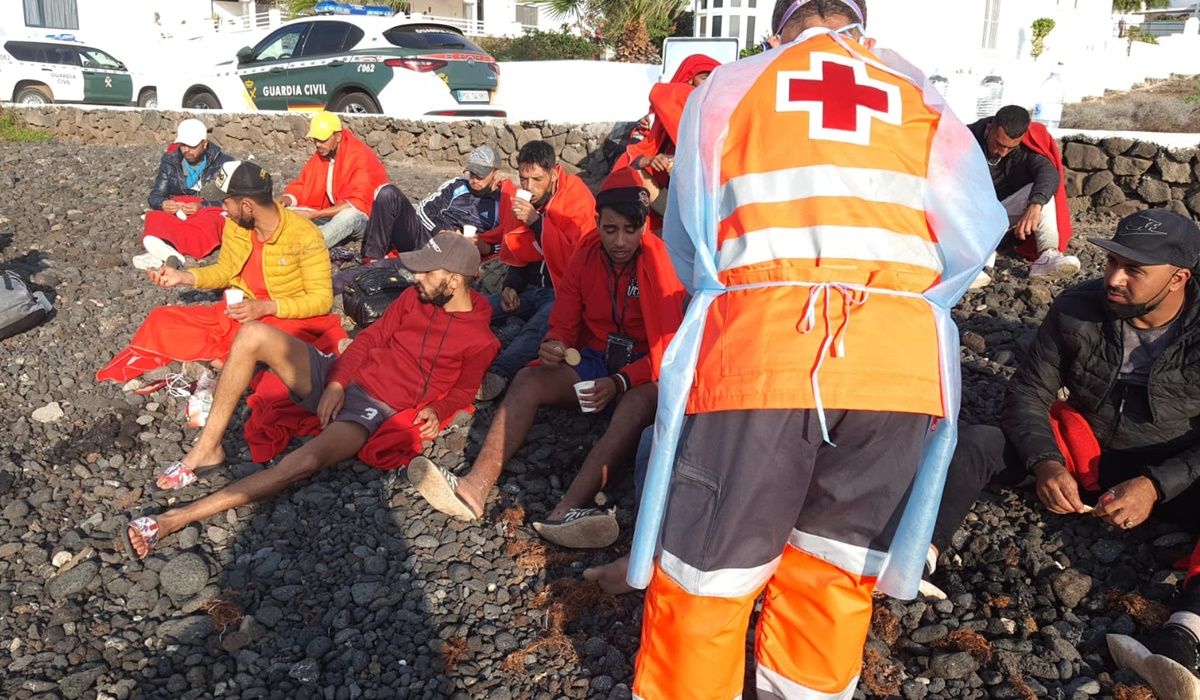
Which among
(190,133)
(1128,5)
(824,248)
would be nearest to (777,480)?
(824,248)

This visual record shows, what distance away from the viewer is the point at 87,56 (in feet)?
52.9

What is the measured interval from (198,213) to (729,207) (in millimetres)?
6308

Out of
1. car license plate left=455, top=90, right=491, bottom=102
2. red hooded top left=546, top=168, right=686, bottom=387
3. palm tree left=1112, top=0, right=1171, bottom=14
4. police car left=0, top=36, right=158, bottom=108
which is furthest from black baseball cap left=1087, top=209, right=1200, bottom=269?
palm tree left=1112, top=0, right=1171, bottom=14

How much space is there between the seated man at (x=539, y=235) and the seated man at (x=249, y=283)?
1.05 m

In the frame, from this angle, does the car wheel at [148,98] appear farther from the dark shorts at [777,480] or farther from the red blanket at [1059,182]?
the dark shorts at [777,480]

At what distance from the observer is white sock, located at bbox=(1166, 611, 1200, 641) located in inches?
105

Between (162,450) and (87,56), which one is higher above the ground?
(87,56)

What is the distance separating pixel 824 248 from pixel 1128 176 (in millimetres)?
6801

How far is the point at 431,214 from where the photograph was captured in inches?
258

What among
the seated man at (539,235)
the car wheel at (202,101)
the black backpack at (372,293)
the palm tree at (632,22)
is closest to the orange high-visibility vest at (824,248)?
the seated man at (539,235)

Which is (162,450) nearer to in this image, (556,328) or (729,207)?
(556,328)

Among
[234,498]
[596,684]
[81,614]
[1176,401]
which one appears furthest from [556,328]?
[1176,401]

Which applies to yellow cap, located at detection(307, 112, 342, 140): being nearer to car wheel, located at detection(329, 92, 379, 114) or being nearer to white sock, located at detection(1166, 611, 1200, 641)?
car wheel, located at detection(329, 92, 379, 114)

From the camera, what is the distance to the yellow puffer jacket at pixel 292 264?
458cm
